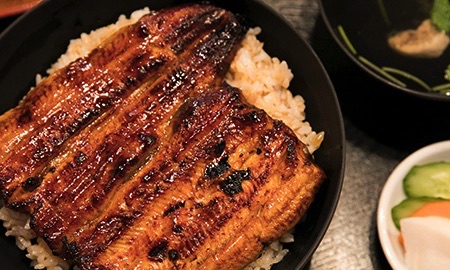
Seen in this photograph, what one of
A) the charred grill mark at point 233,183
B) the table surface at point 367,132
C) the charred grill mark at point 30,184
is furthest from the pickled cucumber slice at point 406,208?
the charred grill mark at point 30,184

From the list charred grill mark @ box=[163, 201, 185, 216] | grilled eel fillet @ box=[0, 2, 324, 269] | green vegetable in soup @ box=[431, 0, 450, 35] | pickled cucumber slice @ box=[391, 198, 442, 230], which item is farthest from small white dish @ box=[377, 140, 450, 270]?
charred grill mark @ box=[163, 201, 185, 216]

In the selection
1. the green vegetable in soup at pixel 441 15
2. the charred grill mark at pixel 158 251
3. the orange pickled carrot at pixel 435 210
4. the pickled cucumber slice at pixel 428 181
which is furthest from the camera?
the green vegetable in soup at pixel 441 15

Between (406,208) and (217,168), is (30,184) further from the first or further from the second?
(406,208)

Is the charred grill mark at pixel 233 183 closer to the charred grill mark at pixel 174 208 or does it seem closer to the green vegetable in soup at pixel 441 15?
the charred grill mark at pixel 174 208

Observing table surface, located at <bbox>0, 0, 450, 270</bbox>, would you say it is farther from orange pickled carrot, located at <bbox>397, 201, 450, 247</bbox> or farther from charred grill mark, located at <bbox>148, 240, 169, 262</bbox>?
charred grill mark, located at <bbox>148, 240, 169, 262</bbox>

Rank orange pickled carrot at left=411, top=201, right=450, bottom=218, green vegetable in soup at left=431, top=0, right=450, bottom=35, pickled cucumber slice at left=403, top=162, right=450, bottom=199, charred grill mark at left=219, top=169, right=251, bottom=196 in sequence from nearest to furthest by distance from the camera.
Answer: charred grill mark at left=219, top=169, right=251, bottom=196 → orange pickled carrot at left=411, top=201, right=450, bottom=218 → pickled cucumber slice at left=403, top=162, right=450, bottom=199 → green vegetable in soup at left=431, top=0, right=450, bottom=35
